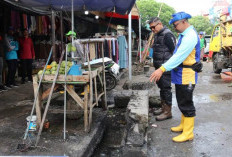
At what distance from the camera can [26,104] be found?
595cm

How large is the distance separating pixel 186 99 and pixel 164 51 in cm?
139

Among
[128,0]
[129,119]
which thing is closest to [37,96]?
[129,119]

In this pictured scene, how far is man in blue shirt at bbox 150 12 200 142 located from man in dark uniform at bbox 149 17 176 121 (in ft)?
2.96

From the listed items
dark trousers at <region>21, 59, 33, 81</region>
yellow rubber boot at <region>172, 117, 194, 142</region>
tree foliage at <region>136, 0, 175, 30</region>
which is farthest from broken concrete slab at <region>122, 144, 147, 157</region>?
tree foliage at <region>136, 0, 175, 30</region>

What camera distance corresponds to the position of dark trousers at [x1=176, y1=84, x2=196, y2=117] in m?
3.73

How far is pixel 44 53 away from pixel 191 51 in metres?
7.97

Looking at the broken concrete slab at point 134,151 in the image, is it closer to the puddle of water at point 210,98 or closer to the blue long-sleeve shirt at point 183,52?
the blue long-sleeve shirt at point 183,52

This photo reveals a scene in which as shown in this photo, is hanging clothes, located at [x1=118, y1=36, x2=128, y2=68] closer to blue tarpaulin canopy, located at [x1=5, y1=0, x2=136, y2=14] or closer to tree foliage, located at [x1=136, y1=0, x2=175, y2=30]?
blue tarpaulin canopy, located at [x1=5, y1=0, x2=136, y2=14]

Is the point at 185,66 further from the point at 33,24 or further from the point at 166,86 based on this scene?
the point at 33,24

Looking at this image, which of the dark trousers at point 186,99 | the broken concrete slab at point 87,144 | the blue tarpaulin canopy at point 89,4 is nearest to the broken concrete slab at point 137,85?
the blue tarpaulin canopy at point 89,4

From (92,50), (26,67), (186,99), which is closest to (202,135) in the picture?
(186,99)

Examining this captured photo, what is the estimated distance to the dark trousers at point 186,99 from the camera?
12.2 ft

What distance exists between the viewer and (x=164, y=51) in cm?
480

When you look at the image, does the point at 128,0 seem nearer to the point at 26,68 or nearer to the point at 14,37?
the point at 14,37
